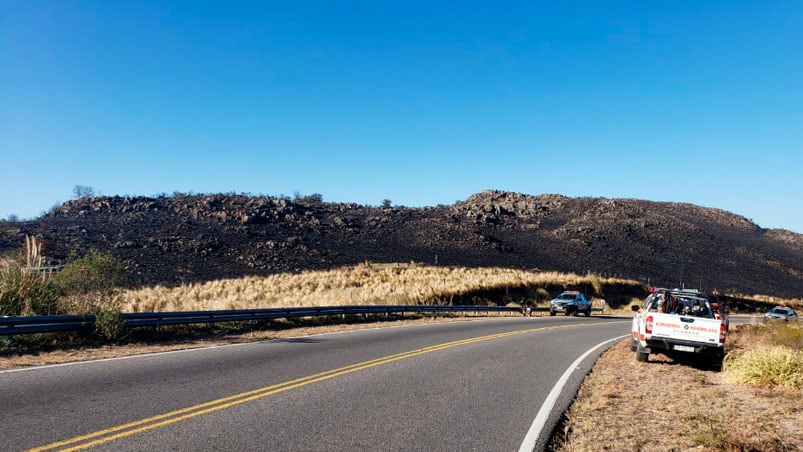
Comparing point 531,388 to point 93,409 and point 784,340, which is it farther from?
point 784,340

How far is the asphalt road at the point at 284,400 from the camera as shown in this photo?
5578 millimetres

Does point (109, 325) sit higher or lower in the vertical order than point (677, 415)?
higher

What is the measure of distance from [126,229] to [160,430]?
66.8 metres

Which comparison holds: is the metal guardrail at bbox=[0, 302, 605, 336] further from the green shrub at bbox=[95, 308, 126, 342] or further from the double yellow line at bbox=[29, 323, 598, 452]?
the double yellow line at bbox=[29, 323, 598, 452]

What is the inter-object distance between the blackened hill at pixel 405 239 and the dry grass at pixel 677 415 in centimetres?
4040

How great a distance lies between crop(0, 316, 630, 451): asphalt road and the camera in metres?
5.58

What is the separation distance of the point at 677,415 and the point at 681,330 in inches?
205

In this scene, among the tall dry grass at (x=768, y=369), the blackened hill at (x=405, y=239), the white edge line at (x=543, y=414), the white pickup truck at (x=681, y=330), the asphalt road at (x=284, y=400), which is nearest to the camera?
the asphalt road at (x=284, y=400)

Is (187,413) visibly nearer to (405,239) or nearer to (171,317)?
(171,317)

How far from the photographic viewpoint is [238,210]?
8100cm

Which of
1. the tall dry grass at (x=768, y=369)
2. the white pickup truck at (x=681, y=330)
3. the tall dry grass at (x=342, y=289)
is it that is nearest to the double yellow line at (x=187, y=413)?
the white pickup truck at (x=681, y=330)

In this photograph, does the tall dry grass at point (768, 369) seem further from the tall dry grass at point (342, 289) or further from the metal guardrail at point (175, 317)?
the tall dry grass at point (342, 289)

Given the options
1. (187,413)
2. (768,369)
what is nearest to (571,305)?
(768,369)

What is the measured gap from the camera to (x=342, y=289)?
34.4 meters
